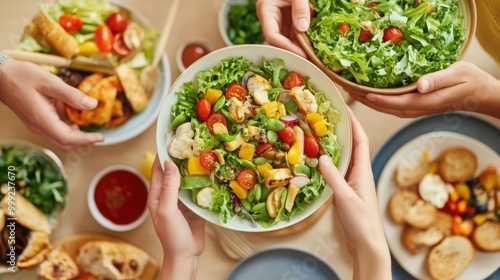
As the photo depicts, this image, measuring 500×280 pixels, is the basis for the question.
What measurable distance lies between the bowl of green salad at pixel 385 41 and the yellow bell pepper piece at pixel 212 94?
432mm

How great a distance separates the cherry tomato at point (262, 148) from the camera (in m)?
2.01

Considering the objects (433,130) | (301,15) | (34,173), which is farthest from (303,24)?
(34,173)

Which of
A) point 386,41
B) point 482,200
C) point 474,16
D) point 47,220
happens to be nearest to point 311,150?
point 386,41

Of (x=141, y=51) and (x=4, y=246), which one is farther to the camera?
(x=141, y=51)

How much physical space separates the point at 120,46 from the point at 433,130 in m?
1.84

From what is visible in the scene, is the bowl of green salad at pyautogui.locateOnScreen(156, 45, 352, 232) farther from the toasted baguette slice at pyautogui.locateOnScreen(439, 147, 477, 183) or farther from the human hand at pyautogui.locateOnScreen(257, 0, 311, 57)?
the toasted baguette slice at pyautogui.locateOnScreen(439, 147, 477, 183)

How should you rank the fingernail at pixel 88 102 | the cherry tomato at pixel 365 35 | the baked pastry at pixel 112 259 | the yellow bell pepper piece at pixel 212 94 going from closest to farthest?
the yellow bell pepper piece at pixel 212 94, the cherry tomato at pixel 365 35, the fingernail at pixel 88 102, the baked pastry at pixel 112 259

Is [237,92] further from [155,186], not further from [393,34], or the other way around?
[393,34]

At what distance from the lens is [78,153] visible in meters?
2.83

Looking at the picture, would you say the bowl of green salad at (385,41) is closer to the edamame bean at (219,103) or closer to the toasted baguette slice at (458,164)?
the edamame bean at (219,103)

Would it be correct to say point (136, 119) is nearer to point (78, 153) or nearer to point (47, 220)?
point (78, 153)

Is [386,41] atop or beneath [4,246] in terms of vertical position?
atop

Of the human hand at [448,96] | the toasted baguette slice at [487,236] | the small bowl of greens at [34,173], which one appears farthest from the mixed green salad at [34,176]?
the toasted baguette slice at [487,236]

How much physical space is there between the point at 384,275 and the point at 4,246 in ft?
6.33
